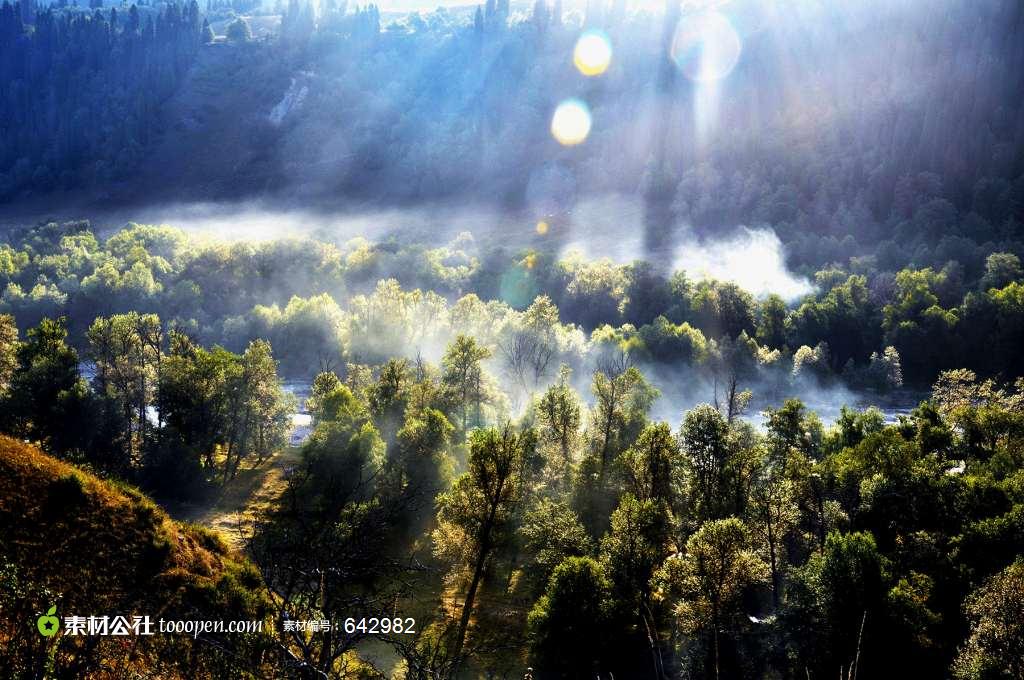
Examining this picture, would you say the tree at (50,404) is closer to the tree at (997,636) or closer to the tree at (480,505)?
the tree at (480,505)

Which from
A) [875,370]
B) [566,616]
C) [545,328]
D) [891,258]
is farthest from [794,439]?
[891,258]

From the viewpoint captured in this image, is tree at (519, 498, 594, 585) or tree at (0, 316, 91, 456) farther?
tree at (0, 316, 91, 456)

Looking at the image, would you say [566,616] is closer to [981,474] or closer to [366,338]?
[981,474]

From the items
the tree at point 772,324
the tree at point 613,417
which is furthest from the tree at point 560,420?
the tree at point 772,324

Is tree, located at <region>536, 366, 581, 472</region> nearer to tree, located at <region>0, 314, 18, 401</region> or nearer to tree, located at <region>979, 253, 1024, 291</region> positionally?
tree, located at <region>0, 314, 18, 401</region>

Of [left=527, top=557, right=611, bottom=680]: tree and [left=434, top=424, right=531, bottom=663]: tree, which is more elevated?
[left=434, top=424, right=531, bottom=663]: tree

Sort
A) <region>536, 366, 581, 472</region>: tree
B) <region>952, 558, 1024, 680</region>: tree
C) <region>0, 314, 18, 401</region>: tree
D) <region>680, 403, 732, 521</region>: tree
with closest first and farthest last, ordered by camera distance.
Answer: <region>952, 558, 1024, 680</region>: tree
<region>680, 403, 732, 521</region>: tree
<region>536, 366, 581, 472</region>: tree
<region>0, 314, 18, 401</region>: tree

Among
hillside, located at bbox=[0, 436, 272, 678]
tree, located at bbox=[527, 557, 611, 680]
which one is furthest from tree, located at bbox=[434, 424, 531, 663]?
hillside, located at bbox=[0, 436, 272, 678]
